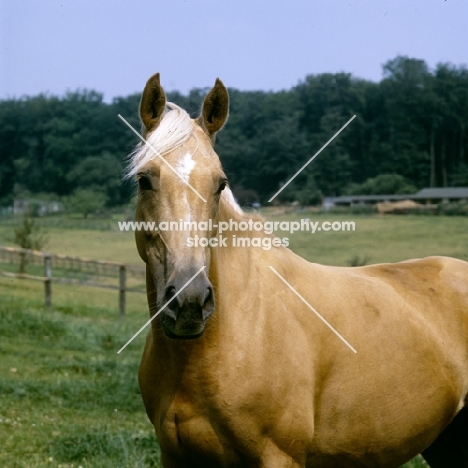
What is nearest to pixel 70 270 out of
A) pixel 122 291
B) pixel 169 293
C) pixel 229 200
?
pixel 122 291

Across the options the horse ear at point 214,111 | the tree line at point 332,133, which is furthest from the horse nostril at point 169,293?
the tree line at point 332,133

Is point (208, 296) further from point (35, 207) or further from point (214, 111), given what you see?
point (35, 207)

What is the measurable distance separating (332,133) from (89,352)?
560 centimetres

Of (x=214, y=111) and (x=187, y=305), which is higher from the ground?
(x=214, y=111)

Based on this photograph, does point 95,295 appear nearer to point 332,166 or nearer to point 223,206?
point 332,166

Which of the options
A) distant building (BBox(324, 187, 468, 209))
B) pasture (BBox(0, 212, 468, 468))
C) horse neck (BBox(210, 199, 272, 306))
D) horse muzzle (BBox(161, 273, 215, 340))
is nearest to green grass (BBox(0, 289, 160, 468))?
pasture (BBox(0, 212, 468, 468))

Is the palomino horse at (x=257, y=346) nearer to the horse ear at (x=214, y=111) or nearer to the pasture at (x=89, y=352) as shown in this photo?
the horse ear at (x=214, y=111)

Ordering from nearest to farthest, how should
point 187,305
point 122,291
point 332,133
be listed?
1. point 187,305
2. point 332,133
3. point 122,291

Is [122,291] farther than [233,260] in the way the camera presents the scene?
Yes

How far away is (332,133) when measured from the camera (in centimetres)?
823

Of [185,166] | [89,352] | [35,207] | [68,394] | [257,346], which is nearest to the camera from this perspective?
[185,166]

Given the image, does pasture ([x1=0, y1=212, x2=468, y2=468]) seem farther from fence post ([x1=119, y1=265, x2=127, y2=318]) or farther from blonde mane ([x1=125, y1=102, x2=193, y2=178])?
blonde mane ([x1=125, y1=102, x2=193, y2=178])

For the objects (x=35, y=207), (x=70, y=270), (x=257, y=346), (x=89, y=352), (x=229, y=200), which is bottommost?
(x=89, y=352)

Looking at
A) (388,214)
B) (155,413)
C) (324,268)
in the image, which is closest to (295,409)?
(155,413)
